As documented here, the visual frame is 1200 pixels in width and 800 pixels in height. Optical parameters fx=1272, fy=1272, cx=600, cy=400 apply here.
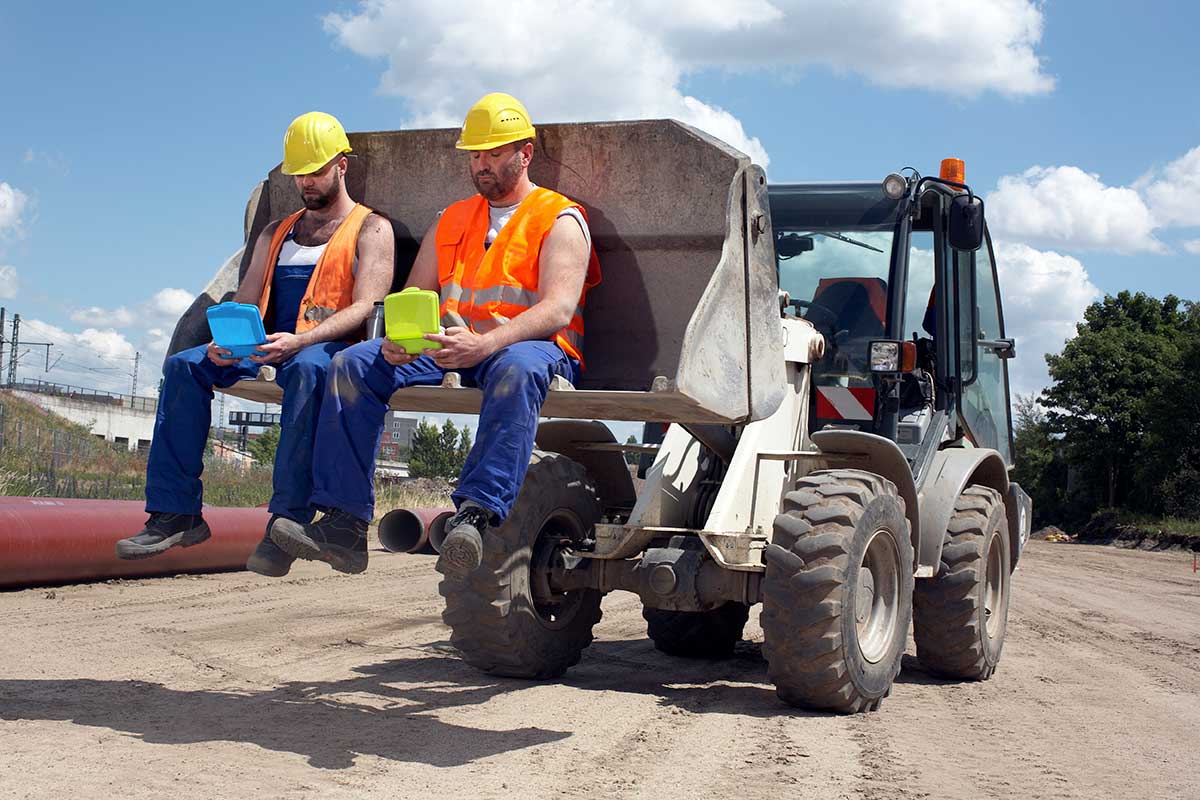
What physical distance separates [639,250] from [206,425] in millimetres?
2214

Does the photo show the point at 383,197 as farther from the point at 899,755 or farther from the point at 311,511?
the point at 899,755

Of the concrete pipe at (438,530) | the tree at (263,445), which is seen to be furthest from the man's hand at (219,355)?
the tree at (263,445)

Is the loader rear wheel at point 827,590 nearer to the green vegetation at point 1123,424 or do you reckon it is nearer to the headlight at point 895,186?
the headlight at point 895,186

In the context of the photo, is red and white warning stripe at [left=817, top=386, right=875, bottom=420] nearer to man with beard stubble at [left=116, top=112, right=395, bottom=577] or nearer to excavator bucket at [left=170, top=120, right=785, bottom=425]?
excavator bucket at [left=170, top=120, right=785, bottom=425]

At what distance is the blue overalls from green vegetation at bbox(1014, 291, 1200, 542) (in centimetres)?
3416

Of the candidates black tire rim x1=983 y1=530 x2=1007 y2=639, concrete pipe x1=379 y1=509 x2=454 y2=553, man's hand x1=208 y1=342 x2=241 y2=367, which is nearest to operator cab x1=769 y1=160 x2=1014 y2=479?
black tire rim x1=983 y1=530 x2=1007 y2=639

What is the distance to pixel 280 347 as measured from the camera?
17.9 feet

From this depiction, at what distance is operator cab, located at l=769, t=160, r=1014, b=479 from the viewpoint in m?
7.56

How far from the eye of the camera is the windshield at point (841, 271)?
759 centimetres

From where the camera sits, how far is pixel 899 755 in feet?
17.3

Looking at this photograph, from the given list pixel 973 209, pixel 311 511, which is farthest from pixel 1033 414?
pixel 311 511

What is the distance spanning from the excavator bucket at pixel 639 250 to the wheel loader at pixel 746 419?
11 mm

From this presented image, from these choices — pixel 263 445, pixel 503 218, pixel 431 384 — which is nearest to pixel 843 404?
pixel 503 218

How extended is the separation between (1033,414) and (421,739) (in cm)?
5107
